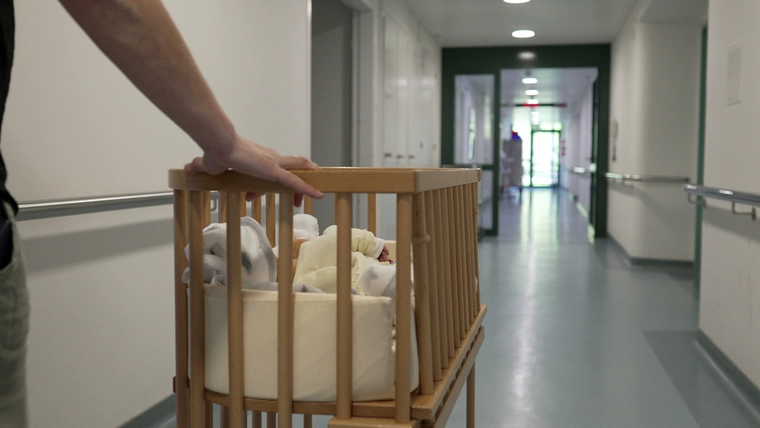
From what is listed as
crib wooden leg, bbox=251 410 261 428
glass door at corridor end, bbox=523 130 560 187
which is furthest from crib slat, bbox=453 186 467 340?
glass door at corridor end, bbox=523 130 560 187

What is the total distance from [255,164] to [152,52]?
0.27 metres

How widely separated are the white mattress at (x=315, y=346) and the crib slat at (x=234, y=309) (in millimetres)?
17

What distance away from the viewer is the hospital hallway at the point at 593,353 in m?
2.90

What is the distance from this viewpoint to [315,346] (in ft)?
3.90

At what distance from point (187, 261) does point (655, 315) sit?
4050mm

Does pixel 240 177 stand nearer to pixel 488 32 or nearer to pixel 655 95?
pixel 655 95

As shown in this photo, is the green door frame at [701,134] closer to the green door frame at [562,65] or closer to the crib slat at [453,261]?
the green door frame at [562,65]

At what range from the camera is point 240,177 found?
118 cm

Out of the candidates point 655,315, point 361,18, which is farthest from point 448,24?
point 655,315

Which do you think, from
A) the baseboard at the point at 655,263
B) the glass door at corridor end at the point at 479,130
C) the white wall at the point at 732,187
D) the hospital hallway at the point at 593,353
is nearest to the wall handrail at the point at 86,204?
the hospital hallway at the point at 593,353

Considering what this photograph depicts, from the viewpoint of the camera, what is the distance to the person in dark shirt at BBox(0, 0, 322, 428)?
0.76 metres

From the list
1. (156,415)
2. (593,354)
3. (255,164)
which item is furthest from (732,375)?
(255,164)

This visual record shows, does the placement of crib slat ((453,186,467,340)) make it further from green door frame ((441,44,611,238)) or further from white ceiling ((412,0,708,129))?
green door frame ((441,44,611,238))

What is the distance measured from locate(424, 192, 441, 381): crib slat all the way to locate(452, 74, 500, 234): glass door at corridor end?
7371mm
